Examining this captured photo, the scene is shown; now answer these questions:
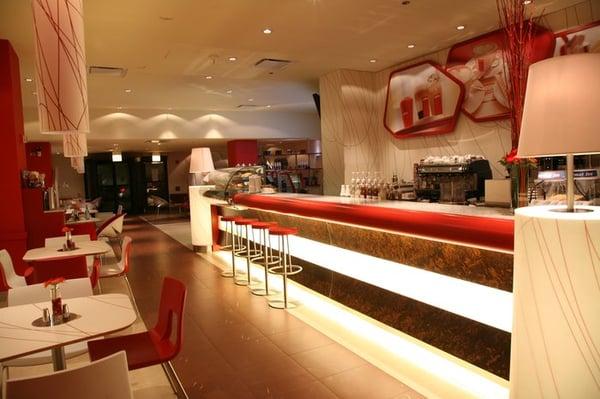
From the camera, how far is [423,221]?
320cm

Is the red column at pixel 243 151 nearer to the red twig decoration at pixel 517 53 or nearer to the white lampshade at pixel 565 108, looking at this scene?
the red twig decoration at pixel 517 53

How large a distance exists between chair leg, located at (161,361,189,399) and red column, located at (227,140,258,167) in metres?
11.3

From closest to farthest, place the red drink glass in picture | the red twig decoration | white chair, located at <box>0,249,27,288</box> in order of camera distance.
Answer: the red twig decoration
white chair, located at <box>0,249,27,288</box>
the red drink glass in picture

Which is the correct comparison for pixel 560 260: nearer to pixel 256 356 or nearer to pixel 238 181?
pixel 256 356

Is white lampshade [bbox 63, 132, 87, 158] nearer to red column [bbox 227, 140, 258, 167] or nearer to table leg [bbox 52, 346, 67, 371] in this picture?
table leg [bbox 52, 346, 67, 371]

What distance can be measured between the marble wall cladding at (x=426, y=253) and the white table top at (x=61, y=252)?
98.9 inches

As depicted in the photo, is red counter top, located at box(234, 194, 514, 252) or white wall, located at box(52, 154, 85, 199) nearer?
red counter top, located at box(234, 194, 514, 252)

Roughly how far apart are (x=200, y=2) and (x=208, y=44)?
5.26 feet

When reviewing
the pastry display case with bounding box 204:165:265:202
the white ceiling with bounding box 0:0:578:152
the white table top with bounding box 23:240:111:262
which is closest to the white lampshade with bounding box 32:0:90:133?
the white table top with bounding box 23:240:111:262

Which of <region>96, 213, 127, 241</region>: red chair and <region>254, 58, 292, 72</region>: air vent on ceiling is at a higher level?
<region>254, 58, 292, 72</region>: air vent on ceiling

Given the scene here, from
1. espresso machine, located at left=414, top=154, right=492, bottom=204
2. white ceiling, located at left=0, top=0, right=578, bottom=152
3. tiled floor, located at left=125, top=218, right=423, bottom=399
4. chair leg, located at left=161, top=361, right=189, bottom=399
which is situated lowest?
tiled floor, located at left=125, top=218, right=423, bottom=399

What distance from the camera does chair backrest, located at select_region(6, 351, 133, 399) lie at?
1.61 meters

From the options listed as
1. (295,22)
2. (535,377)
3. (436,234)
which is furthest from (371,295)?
(295,22)

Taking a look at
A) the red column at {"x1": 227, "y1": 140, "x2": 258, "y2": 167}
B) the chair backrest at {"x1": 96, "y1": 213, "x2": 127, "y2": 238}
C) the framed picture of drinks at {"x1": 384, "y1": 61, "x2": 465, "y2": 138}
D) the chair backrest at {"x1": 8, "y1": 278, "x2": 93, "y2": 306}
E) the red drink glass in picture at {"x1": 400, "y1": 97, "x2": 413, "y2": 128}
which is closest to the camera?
the chair backrest at {"x1": 8, "y1": 278, "x2": 93, "y2": 306}
